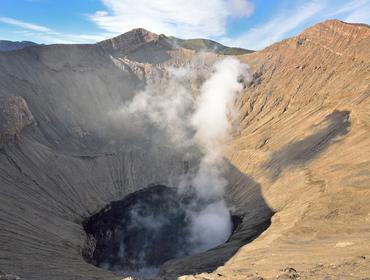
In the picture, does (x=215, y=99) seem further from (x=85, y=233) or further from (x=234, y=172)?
(x=85, y=233)

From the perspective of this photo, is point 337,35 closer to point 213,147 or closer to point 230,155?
point 213,147

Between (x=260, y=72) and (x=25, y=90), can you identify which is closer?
(x=25, y=90)

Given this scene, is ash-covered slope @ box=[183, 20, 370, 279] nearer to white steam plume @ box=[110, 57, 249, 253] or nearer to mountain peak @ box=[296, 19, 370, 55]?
mountain peak @ box=[296, 19, 370, 55]

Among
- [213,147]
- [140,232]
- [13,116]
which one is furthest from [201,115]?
[13,116]

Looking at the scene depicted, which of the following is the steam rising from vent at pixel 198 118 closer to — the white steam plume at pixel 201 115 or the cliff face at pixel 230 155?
the white steam plume at pixel 201 115

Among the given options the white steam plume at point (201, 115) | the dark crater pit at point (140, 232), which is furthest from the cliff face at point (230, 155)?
the white steam plume at point (201, 115)

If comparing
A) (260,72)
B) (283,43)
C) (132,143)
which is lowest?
(132,143)

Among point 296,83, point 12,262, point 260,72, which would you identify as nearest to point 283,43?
point 260,72
